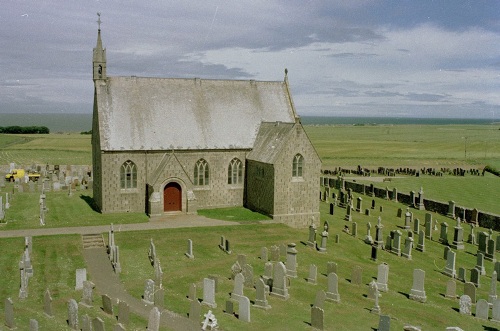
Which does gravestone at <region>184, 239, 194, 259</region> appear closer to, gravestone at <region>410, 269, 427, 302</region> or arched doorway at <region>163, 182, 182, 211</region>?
arched doorway at <region>163, 182, 182, 211</region>

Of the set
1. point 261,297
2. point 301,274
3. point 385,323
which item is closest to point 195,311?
point 261,297

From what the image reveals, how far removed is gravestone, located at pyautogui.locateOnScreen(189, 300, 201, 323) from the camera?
18.3 metres

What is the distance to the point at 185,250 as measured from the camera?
2803 cm

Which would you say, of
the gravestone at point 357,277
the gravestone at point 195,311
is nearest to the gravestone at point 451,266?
the gravestone at point 357,277

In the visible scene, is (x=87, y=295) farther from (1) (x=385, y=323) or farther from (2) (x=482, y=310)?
(2) (x=482, y=310)

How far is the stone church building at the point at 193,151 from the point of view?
35.6m

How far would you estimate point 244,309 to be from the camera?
18.9 metres

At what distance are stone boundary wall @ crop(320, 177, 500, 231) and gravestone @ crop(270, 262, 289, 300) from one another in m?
25.2

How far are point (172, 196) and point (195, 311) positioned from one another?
18.5 metres

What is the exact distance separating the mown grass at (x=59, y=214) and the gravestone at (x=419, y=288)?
19.0 meters

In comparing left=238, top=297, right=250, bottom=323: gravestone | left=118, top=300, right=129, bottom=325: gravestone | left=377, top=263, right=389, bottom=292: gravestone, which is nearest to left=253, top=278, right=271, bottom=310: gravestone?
left=238, top=297, right=250, bottom=323: gravestone

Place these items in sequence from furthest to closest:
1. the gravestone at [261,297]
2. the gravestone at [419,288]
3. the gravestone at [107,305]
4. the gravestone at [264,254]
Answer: the gravestone at [264,254] → the gravestone at [419,288] → the gravestone at [261,297] → the gravestone at [107,305]

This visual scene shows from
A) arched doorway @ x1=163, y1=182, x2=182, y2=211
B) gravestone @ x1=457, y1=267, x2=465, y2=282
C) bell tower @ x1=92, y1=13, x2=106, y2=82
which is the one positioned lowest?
gravestone @ x1=457, y1=267, x2=465, y2=282

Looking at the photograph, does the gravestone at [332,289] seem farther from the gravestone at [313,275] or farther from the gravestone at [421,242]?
the gravestone at [421,242]
